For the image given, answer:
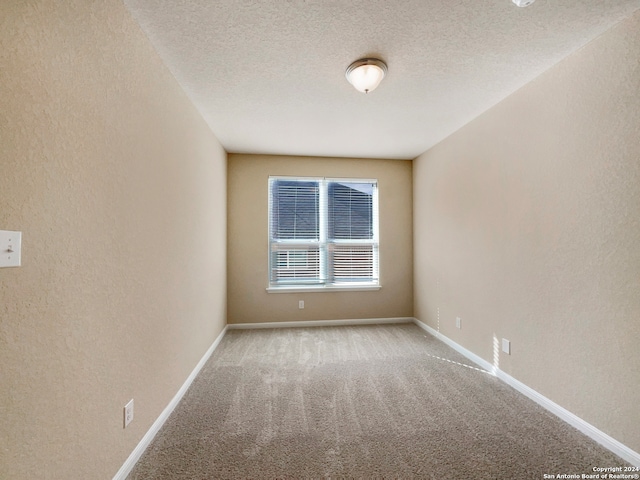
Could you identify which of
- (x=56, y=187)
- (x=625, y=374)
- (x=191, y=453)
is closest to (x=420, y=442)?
(x=625, y=374)

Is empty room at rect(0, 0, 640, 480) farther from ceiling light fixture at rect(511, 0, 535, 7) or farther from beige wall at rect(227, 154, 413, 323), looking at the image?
beige wall at rect(227, 154, 413, 323)

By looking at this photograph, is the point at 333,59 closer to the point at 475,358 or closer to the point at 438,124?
the point at 438,124

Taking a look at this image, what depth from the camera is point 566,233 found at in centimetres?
194

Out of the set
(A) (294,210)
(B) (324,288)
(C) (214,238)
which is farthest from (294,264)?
(C) (214,238)

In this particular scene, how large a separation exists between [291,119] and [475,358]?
309cm

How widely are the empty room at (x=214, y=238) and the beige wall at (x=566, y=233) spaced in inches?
0.5

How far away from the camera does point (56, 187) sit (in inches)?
41.6

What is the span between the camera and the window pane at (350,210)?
4277mm

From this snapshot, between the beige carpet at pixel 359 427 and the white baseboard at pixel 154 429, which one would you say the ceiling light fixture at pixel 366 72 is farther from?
Answer: the white baseboard at pixel 154 429

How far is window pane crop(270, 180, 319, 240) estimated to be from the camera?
164 inches

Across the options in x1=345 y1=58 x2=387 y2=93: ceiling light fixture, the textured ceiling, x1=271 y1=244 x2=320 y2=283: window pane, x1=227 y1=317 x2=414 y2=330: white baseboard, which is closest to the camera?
the textured ceiling

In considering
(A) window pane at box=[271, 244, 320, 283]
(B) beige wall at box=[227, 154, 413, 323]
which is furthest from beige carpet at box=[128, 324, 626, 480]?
(A) window pane at box=[271, 244, 320, 283]

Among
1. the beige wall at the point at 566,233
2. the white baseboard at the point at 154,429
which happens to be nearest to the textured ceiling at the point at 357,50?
the beige wall at the point at 566,233

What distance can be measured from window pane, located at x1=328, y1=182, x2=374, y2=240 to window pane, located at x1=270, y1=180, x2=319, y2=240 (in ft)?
0.80
